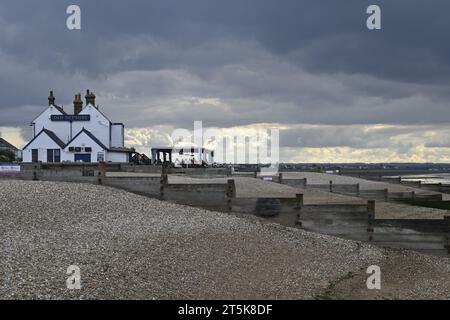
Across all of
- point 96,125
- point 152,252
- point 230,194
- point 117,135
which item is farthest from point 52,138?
point 152,252

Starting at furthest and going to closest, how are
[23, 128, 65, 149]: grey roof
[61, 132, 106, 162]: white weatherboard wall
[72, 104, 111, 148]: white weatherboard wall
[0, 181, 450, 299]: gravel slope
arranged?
[72, 104, 111, 148]: white weatherboard wall → [23, 128, 65, 149]: grey roof → [61, 132, 106, 162]: white weatherboard wall → [0, 181, 450, 299]: gravel slope

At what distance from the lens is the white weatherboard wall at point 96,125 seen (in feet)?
208

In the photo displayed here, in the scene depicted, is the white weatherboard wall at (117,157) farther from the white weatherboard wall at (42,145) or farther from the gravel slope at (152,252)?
the gravel slope at (152,252)

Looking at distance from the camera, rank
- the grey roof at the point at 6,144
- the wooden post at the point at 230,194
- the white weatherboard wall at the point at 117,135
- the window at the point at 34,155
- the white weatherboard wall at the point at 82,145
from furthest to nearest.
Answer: the grey roof at the point at 6,144
the white weatherboard wall at the point at 117,135
the window at the point at 34,155
the white weatherboard wall at the point at 82,145
the wooden post at the point at 230,194

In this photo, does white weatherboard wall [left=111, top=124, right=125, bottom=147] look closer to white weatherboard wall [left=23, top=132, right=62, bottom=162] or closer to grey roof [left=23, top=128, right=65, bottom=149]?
grey roof [left=23, top=128, right=65, bottom=149]

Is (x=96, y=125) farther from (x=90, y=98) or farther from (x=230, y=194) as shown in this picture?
(x=230, y=194)

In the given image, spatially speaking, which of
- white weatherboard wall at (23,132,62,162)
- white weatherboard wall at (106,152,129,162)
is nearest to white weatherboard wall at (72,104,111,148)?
white weatherboard wall at (106,152,129,162)

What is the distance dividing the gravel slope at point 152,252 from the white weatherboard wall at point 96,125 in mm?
39583

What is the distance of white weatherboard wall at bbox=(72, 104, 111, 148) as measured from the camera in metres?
63.4

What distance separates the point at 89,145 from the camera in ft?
201

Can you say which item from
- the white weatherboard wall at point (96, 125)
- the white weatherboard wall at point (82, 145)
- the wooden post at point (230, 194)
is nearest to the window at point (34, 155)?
the white weatherboard wall at point (82, 145)
